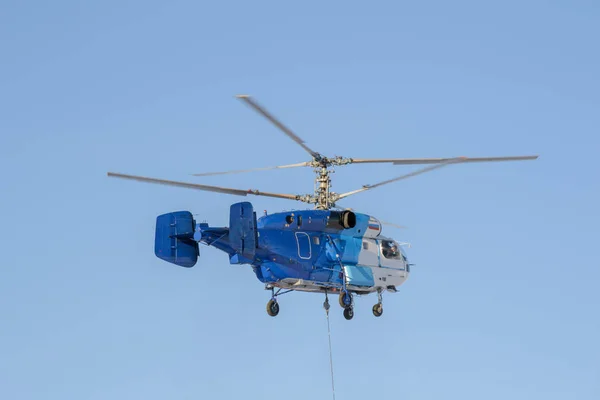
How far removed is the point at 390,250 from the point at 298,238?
17.7 ft

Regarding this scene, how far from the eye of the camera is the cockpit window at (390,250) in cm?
4391

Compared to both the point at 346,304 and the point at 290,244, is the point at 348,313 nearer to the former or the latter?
→ the point at 346,304

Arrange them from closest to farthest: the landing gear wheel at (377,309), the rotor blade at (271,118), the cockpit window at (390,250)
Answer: the rotor blade at (271,118)
the landing gear wheel at (377,309)
the cockpit window at (390,250)

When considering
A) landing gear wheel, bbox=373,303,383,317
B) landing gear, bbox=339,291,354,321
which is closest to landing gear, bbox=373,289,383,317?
landing gear wheel, bbox=373,303,383,317

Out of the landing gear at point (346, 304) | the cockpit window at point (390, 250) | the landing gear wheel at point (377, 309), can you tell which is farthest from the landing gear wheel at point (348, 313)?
the cockpit window at point (390, 250)

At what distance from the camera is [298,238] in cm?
3984

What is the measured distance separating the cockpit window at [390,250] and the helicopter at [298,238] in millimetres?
1228

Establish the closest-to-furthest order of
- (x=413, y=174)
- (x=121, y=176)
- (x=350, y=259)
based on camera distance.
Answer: (x=121, y=176), (x=413, y=174), (x=350, y=259)

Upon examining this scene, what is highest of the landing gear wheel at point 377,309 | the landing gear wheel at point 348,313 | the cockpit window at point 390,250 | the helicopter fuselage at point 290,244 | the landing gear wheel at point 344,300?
the cockpit window at point 390,250

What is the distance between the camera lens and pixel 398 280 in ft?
146

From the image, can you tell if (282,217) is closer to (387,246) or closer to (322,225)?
(322,225)

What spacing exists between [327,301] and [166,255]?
18.1 feet

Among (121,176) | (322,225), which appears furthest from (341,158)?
(121,176)

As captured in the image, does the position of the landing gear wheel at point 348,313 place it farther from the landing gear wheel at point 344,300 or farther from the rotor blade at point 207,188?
the rotor blade at point 207,188
